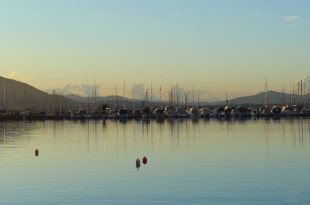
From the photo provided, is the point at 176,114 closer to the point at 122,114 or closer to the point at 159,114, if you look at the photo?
the point at 159,114

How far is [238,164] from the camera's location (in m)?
43.4

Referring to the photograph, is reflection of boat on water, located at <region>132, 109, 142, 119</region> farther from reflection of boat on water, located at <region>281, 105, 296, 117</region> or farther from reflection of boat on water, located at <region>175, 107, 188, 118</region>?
reflection of boat on water, located at <region>281, 105, 296, 117</region>

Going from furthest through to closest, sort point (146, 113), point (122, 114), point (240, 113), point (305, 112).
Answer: point (146, 113) < point (240, 113) < point (305, 112) < point (122, 114)

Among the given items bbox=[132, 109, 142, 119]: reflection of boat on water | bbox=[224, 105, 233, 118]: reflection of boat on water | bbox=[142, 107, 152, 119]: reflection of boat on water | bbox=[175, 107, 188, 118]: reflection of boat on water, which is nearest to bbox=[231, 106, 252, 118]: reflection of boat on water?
bbox=[224, 105, 233, 118]: reflection of boat on water

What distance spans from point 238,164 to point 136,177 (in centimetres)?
903

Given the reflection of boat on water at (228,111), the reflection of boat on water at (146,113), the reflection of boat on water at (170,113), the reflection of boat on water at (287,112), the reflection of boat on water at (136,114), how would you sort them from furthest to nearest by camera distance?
1. the reflection of boat on water at (136,114)
2. the reflection of boat on water at (287,112)
3. the reflection of boat on water at (228,111)
4. the reflection of boat on water at (146,113)
5. the reflection of boat on water at (170,113)

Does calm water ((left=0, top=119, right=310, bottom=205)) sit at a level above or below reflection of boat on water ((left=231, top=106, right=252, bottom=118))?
below

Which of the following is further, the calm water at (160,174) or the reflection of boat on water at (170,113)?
the reflection of boat on water at (170,113)

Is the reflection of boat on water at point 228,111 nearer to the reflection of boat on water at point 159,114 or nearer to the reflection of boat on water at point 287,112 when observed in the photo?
the reflection of boat on water at point 287,112

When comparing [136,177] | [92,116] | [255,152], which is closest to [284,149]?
[255,152]

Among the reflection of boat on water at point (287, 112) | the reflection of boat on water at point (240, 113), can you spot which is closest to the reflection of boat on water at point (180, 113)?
the reflection of boat on water at point (240, 113)

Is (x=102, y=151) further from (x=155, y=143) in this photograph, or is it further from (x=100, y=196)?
(x=100, y=196)

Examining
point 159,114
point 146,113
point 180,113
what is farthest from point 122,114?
point 180,113

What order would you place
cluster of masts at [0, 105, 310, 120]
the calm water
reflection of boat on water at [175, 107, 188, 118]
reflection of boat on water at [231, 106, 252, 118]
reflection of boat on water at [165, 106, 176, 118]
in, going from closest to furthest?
the calm water
reflection of boat on water at [175, 107, 188, 118]
cluster of masts at [0, 105, 310, 120]
reflection of boat on water at [165, 106, 176, 118]
reflection of boat on water at [231, 106, 252, 118]
